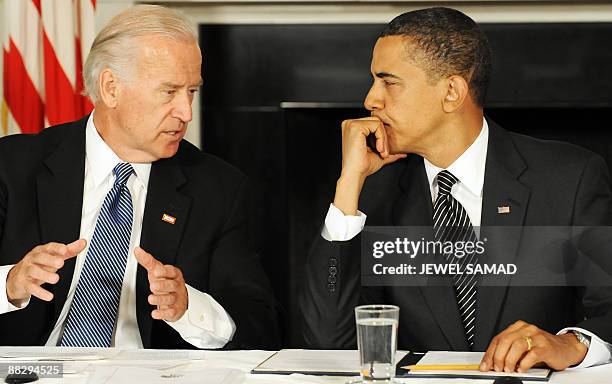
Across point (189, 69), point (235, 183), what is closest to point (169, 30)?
point (189, 69)

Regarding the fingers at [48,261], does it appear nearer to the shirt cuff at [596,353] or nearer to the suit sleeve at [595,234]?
the shirt cuff at [596,353]

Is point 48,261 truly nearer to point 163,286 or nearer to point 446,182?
point 163,286

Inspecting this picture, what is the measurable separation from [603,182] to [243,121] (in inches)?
80.9

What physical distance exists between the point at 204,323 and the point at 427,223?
0.60 metres

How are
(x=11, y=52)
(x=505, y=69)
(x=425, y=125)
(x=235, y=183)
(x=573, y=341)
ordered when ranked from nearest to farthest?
(x=573, y=341)
(x=425, y=125)
(x=235, y=183)
(x=11, y=52)
(x=505, y=69)

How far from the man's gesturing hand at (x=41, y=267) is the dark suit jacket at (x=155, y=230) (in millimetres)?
299

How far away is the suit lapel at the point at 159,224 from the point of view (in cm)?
255

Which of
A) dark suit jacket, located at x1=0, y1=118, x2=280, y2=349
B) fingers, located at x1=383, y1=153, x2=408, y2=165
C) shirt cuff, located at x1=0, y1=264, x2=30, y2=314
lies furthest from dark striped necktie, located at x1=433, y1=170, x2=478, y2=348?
shirt cuff, located at x1=0, y1=264, x2=30, y2=314

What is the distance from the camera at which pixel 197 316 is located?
2373 mm

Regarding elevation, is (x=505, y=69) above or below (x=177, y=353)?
above

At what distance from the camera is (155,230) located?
2.61 metres

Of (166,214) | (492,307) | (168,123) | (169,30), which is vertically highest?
(169,30)

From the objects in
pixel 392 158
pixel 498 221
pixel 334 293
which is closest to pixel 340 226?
pixel 334 293

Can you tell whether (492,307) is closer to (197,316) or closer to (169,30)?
(197,316)
